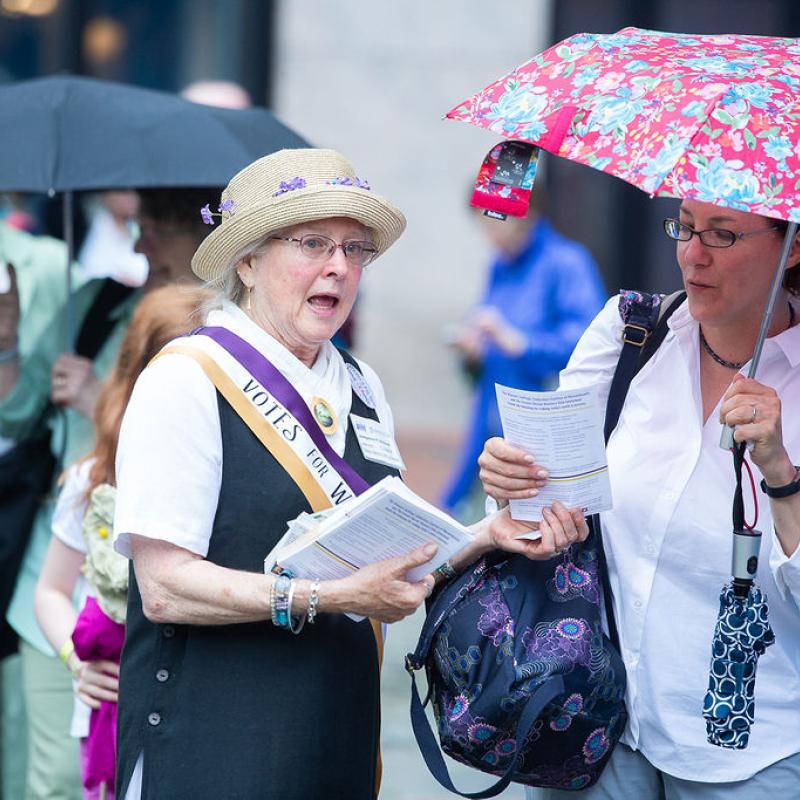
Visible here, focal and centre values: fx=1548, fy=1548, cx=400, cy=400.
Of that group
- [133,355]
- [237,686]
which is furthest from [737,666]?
[133,355]

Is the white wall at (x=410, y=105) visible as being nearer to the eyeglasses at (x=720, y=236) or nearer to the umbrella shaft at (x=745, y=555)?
the eyeglasses at (x=720, y=236)

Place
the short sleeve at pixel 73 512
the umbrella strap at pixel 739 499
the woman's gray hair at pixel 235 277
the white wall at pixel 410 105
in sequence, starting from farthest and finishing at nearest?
the white wall at pixel 410 105 → the short sleeve at pixel 73 512 → the woman's gray hair at pixel 235 277 → the umbrella strap at pixel 739 499

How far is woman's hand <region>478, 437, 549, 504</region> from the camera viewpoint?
9.75ft

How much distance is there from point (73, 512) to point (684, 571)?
157 cm

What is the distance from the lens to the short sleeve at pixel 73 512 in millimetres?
3824

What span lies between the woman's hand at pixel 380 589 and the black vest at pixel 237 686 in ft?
0.62

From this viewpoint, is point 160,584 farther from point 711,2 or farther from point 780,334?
point 711,2

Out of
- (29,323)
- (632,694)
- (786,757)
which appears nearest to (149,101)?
(29,323)

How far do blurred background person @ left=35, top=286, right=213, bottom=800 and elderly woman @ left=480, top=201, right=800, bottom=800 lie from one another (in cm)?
103

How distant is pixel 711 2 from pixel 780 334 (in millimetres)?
8501

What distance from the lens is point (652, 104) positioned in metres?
2.79

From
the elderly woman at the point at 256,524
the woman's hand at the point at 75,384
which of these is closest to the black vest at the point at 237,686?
the elderly woman at the point at 256,524

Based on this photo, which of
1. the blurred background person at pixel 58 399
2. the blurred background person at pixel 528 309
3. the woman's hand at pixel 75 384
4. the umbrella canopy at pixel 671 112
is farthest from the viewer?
the blurred background person at pixel 528 309

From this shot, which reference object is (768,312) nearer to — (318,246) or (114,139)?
(318,246)
